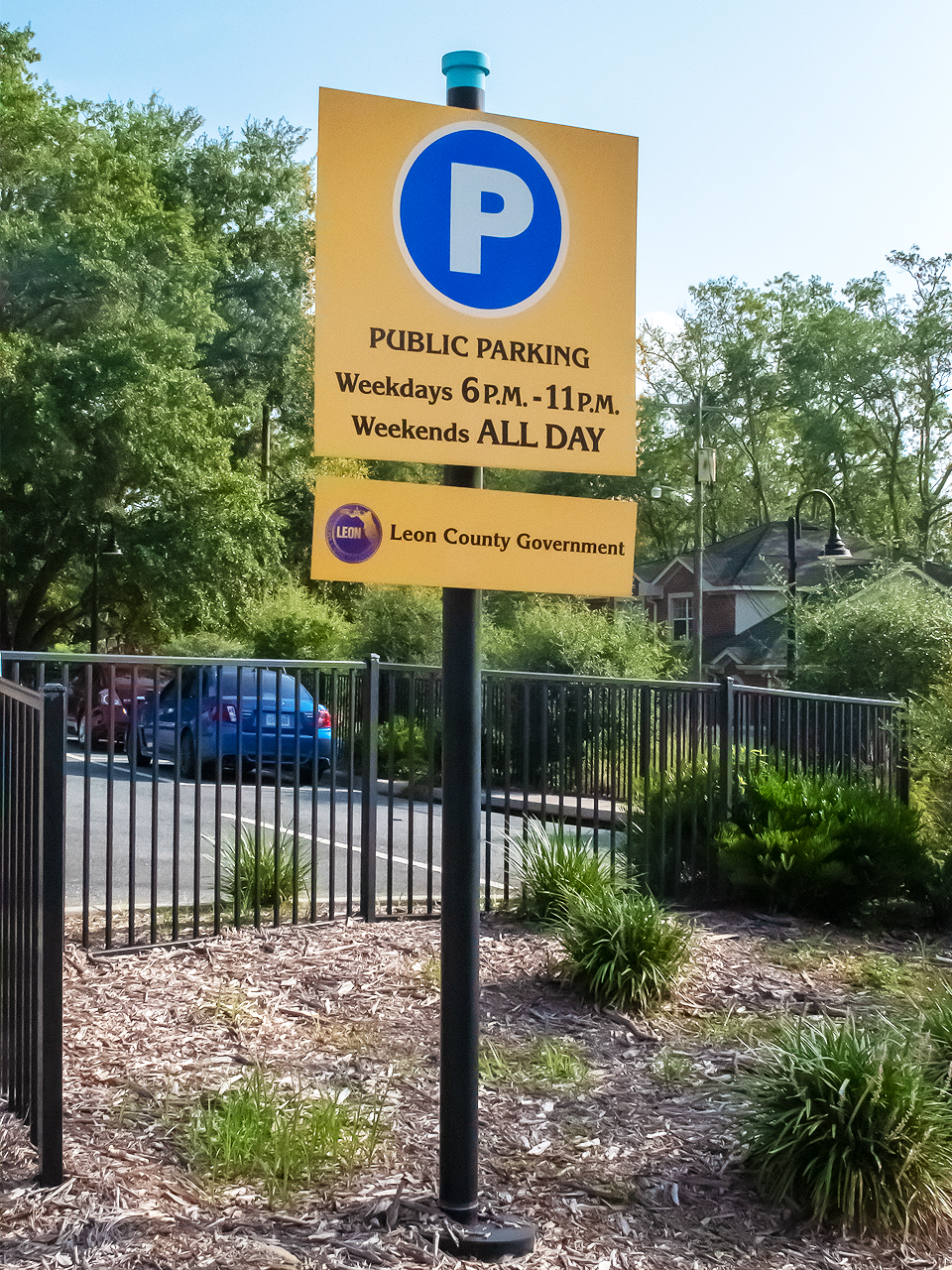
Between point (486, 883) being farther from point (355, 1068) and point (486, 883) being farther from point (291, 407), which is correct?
point (291, 407)

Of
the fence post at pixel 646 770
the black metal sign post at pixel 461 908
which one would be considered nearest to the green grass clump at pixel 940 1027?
the black metal sign post at pixel 461 908

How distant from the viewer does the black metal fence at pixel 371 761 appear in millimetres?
6820

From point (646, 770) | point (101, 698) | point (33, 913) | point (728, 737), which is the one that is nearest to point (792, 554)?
point (728, 737)

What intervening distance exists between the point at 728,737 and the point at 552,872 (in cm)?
191

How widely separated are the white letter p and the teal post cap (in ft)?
0.85

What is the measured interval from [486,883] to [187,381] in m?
30.6

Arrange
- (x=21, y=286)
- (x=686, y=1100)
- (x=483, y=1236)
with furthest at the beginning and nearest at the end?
(x=21, y=286)
(x=686, y=1100)
(x=483, y=1236)

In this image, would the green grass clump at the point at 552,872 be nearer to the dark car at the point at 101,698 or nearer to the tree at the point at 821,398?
the dark car at the point at 101,698

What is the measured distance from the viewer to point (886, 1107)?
12.3 ft

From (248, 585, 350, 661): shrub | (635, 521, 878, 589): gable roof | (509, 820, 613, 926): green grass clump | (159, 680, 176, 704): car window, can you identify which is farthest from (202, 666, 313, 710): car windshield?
(635, 521, 878, 589): gable roof

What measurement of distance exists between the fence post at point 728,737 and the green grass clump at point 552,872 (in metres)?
1.40

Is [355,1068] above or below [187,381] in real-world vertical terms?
below

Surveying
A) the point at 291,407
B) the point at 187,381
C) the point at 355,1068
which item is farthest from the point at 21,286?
the point at 355,1068

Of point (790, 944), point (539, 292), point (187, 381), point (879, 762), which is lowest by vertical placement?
point (790, 944)
